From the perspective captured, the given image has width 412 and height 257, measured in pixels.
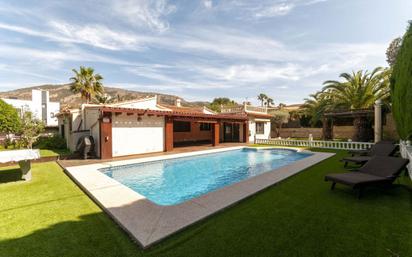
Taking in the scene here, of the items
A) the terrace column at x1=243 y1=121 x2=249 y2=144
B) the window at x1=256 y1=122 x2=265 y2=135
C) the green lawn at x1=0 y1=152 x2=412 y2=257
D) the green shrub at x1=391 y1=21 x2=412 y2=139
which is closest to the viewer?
the green lawn at x1=0 y1=152 x2=412 y2=257

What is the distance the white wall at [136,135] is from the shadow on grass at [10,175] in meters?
5.28

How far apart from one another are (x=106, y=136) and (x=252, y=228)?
40.4 ft

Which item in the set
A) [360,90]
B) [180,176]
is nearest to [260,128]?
[360,90]

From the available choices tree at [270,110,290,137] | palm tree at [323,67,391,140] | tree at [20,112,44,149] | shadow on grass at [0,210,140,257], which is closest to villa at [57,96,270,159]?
tree at [20,112,44,149]

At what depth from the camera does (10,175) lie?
9258 millimetres

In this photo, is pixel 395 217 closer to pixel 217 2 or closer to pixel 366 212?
pixel 366 212

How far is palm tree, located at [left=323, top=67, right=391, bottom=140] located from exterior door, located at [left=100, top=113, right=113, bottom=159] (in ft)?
80.0

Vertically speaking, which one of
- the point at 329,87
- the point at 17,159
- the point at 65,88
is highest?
the point at 65,88

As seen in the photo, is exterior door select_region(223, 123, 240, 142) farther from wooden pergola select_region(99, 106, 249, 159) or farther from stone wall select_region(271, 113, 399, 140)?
stone wall select_region(271, 113, 399, 140)

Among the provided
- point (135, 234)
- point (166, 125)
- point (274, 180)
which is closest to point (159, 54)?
point (166, 125)

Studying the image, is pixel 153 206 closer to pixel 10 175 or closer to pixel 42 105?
pixel 10 175

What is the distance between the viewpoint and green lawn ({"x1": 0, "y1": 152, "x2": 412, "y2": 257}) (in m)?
3.47

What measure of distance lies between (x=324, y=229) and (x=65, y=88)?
120454 mm

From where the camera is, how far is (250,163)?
14.2 metres
